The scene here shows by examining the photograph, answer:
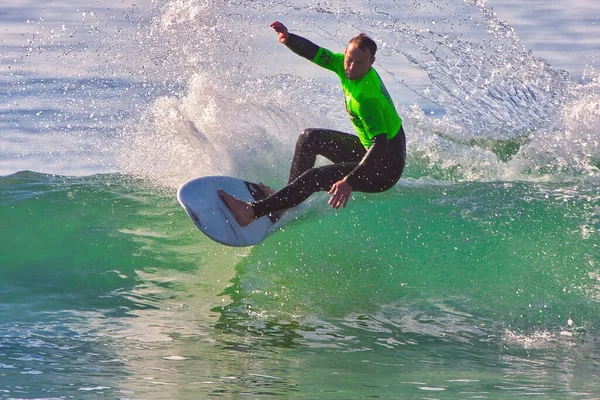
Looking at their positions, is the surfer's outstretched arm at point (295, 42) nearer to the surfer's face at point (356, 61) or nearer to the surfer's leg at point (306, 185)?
the surfer's face at point (356, 61)

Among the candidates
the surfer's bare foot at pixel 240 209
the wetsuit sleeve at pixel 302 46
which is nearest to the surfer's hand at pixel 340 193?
the surfer's bare foot at pixel 240 209

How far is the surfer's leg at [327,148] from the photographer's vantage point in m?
7.08

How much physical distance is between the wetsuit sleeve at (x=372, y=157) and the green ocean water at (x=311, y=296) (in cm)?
102

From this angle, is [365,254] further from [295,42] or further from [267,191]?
[295,42]

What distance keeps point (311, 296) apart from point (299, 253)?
95 cm

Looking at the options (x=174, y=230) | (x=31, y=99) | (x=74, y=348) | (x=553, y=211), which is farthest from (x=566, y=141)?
(x=31, y=99)

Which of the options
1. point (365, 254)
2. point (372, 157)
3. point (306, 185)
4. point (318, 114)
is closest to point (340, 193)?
point (372, 157)

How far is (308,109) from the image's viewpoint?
10133 millimetres

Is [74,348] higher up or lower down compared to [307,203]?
lower down

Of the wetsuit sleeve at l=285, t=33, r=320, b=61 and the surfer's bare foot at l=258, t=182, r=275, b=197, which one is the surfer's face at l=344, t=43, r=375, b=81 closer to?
the wetsuit sleeve at l=285, t=33, r=320, b=61

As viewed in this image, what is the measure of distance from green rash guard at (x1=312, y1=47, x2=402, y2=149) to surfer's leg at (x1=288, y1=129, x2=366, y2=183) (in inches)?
8.0

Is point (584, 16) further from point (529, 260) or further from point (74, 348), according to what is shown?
point (74, 348)

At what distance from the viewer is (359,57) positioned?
256 inches

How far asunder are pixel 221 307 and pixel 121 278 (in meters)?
1.11
